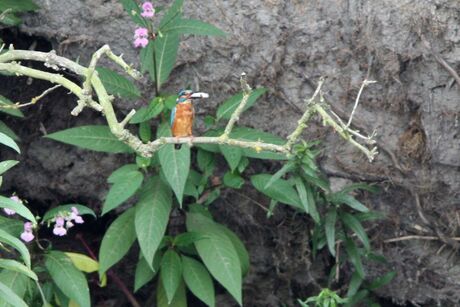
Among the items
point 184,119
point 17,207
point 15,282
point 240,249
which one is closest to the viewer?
point 17,207

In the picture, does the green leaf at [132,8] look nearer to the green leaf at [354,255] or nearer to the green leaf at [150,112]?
the green leaf at [150,112]

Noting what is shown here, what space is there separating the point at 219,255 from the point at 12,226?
29.9 inches

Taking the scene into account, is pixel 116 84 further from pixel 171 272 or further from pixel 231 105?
pixel 171 272

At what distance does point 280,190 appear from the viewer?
3.58 meters

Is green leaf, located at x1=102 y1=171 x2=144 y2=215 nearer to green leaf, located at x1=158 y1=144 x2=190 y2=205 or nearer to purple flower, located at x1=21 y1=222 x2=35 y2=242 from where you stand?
green leaf, located at x1=158 y1=144 x2=190 y2=205

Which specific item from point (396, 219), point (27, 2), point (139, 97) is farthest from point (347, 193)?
point (27, 2)

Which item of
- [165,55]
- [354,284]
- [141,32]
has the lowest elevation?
[354,284]

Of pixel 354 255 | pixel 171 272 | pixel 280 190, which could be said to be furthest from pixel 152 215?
pixel 354 255

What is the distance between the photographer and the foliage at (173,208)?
340 centimetres

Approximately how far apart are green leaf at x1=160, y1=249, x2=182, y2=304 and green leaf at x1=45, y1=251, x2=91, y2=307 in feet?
1.03

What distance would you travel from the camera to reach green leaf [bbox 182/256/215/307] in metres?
3.55

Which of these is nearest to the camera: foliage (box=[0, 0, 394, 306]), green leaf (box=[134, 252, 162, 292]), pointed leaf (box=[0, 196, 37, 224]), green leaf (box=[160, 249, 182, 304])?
pointed leaf (box=[0, 196, 37, 224])

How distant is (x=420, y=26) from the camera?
3.69 meters

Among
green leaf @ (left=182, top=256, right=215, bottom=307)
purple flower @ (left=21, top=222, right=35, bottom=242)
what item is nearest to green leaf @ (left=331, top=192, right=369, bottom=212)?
green leaf @ (left=182, top=256, right=215, bottom=307)
